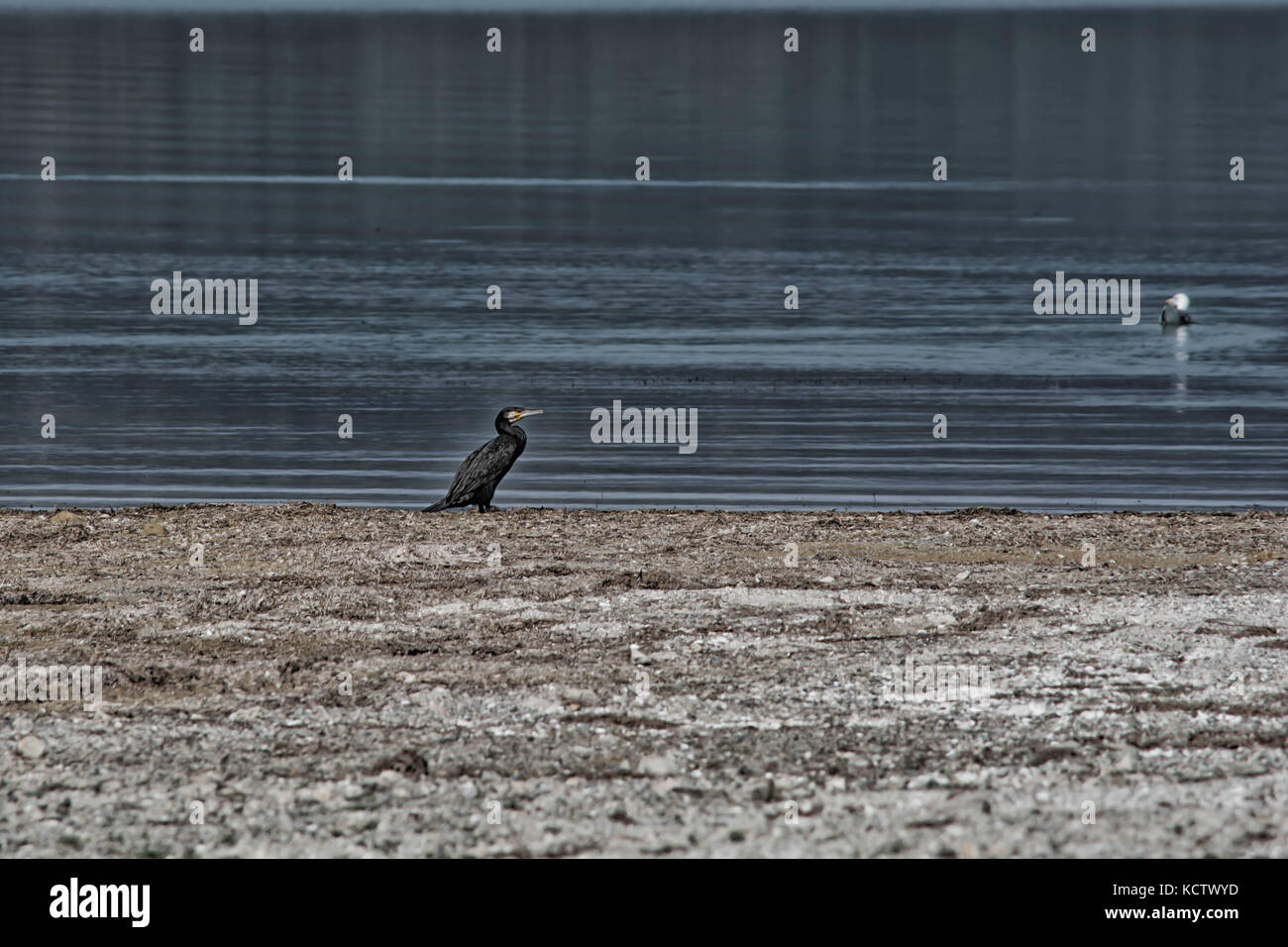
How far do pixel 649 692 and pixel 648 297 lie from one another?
21980 millimetres

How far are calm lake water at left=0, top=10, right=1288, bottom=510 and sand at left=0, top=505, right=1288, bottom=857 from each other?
3331 mm

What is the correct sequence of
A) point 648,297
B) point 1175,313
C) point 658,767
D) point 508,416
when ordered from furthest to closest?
point 648,297 → point 1175,313 → point 508,416 → point 658,767

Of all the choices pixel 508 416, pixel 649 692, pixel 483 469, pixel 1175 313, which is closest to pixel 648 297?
pixel 1175 313

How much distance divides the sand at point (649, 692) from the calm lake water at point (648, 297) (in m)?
3.33

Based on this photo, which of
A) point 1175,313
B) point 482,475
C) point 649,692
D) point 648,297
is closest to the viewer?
point 649,692

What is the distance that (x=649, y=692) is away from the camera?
8758 millimetres

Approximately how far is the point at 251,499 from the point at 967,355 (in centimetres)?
1146

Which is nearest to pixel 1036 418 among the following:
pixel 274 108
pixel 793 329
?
pixel 793 329

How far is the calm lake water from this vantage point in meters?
17.4

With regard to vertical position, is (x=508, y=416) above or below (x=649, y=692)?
above

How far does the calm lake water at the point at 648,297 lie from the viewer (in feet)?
57.1

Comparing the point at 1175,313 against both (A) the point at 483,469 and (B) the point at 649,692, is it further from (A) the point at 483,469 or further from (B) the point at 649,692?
(B) the point at 649,692

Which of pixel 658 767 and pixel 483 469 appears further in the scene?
pixel 483 469

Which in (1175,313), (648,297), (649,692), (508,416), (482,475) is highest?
(648,297)
